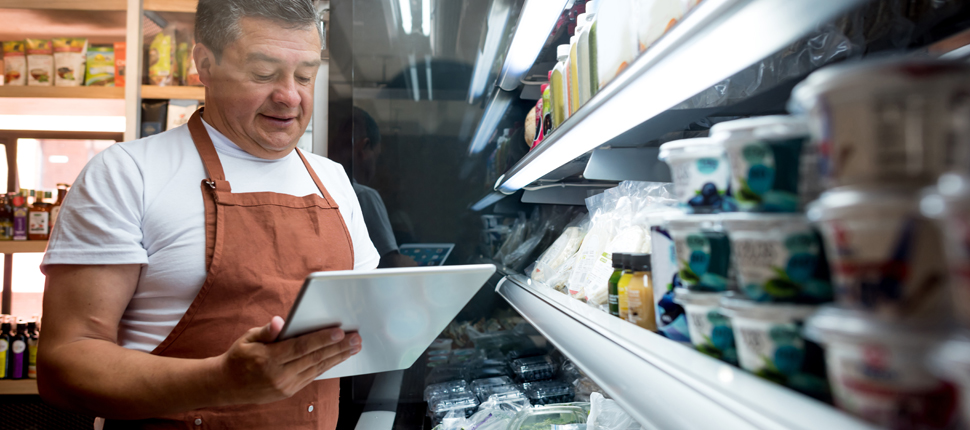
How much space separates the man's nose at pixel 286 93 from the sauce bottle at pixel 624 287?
1.04m

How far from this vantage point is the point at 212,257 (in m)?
1.35

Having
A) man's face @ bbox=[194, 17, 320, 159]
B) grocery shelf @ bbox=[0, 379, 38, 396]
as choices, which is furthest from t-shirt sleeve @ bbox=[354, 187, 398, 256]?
grocery shelf @ bbox=[0, 379, 38, 396]

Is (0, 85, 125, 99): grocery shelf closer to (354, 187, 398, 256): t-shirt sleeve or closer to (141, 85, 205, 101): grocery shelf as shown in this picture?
(141, 85, 205, 101): grocery shelf

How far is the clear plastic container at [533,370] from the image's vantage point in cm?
244

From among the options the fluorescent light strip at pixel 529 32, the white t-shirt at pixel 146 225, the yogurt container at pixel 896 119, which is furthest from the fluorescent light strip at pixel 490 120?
the yogurt container at pixel 896 119

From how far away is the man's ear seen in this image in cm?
145

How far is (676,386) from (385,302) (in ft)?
1.68

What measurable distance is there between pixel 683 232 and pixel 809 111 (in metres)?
0.25

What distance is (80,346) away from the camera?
113cm

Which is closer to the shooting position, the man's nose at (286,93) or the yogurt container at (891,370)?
the yogurt container at (891,370)

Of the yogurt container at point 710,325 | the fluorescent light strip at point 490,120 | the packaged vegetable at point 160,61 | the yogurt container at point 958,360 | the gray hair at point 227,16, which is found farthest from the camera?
the packaged vegetable at point 160,61

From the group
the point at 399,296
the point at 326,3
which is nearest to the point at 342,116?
the point at 326,3

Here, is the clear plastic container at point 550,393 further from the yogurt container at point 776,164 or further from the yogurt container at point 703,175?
the yogurt container at point 776,164

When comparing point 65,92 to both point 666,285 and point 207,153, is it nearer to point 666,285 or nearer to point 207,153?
point 207,153
